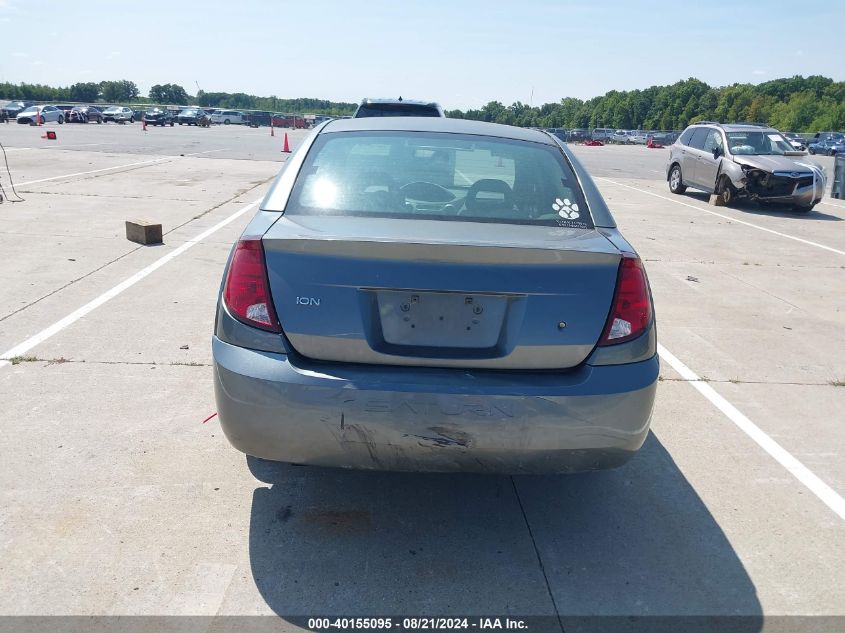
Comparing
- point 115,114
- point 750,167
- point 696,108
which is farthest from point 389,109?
point 696,108

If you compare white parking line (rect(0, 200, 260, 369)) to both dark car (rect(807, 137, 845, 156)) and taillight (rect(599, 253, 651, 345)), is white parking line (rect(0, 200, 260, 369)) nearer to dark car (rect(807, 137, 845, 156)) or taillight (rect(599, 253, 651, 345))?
taillight (rect(599, 253, 651, 345))

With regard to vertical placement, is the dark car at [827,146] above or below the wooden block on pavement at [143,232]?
below

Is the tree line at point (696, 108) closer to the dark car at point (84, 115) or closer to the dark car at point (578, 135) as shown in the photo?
the dark car at point (578, 135)

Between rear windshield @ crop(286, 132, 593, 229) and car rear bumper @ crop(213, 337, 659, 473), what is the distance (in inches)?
31.3

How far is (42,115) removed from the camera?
52.8m

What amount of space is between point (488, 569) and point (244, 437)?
1.14 metres

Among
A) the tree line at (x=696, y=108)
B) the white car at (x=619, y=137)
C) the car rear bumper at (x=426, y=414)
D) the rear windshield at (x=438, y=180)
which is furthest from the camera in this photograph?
the tree line at (x=696, y=108)

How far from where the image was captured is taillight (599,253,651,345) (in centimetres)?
296

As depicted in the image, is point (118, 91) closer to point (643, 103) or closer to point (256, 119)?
point (256, 119)

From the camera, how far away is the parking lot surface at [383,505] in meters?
2.83

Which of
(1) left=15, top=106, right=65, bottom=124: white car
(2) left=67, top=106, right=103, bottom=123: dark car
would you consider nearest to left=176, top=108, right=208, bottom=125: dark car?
(2) left=67, top=106, right=103, bottom=123: dark car

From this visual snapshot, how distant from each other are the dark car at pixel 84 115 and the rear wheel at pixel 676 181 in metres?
52.8


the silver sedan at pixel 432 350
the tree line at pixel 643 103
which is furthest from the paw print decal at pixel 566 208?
the tree line at pixel 643 103

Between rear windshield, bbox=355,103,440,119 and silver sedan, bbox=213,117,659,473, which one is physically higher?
rear windshield, bbox=355,103,440,119
